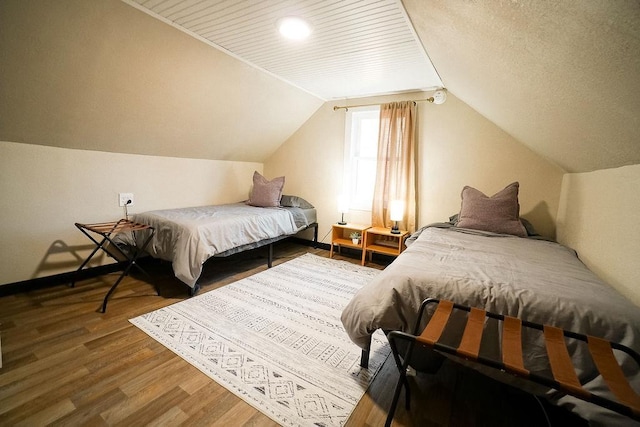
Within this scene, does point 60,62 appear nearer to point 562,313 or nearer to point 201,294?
point 201,294

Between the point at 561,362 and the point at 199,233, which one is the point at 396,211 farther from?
the point at 561,362

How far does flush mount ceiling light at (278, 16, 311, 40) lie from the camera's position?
6.10 feet

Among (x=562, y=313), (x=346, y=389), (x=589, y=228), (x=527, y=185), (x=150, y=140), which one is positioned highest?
(x=150, y=140)

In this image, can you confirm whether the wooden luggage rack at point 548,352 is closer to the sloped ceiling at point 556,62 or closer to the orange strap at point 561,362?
the orange strap at point 561,362

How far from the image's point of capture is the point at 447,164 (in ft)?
10.5

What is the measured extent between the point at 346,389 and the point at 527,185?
8.99 feet

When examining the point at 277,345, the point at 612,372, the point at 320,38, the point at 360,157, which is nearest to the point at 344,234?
the point at 360,157

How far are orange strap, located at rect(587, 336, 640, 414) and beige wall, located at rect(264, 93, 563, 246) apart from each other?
2.20m

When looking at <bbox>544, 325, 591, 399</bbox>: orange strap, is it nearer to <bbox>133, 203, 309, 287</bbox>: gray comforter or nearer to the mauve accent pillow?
the mauve accent pillow

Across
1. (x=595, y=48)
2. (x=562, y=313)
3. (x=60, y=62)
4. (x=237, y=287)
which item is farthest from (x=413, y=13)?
(x=237, y=287)

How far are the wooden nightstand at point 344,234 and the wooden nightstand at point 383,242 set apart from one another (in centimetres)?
10

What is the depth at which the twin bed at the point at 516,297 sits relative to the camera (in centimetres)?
108

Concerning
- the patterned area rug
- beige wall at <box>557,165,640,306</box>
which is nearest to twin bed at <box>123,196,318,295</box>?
the patterned area rug

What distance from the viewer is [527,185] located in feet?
9.24
